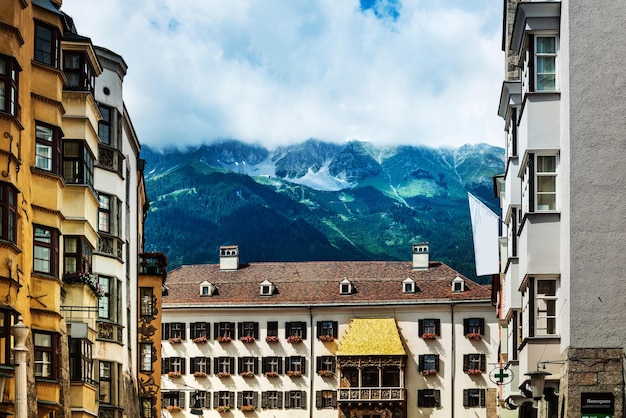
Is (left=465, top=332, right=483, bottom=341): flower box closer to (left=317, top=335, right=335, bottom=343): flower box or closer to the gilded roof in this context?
the gilded roof

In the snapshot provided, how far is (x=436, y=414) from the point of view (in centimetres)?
10569

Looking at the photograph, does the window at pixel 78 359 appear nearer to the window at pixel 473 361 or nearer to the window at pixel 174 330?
the window at pixel 473 361

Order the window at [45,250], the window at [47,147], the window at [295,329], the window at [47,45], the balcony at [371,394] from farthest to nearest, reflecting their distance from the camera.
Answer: the window at [295,329]
the balcony at [371,394]
the window at [47,45]
the window at [47,147]
the window at [45,250]

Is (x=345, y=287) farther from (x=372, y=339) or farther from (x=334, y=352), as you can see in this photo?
(x=372, y=339)

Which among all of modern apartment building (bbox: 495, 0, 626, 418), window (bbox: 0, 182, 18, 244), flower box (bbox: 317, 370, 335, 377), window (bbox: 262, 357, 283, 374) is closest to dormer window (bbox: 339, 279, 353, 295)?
flower box (bbox: 317, 370, 335, 377)

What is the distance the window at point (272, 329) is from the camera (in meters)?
109

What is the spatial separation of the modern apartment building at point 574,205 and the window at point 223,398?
7427 centimetres

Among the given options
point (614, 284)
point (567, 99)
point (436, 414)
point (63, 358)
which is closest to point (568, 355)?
point (614, 284)

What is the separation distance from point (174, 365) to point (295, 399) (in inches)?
405

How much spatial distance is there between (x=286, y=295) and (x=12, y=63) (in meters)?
83.1

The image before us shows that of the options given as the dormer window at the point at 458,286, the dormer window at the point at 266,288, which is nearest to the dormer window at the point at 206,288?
the dormer window at the point at 266,288

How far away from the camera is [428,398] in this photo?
106 meters

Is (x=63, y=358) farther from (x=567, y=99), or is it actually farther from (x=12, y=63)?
(x=567, y=99)

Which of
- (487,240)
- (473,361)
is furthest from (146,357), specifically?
(473,361)
